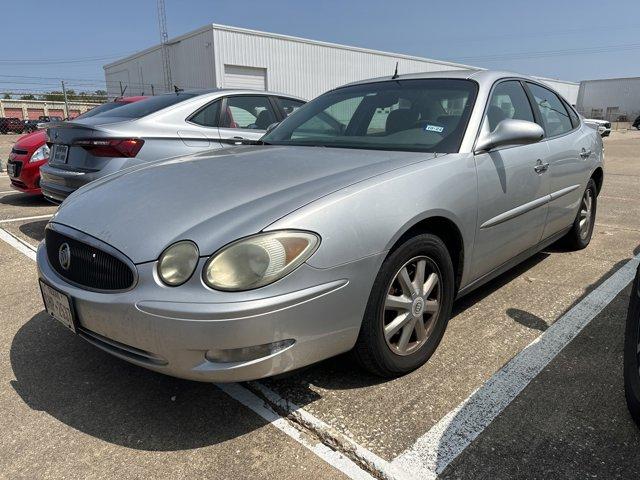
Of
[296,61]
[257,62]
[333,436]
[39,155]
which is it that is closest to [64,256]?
[333,436]

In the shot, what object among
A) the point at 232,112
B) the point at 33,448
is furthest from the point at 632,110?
the point at 33,448

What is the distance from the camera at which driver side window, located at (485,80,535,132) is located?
2979 millimetres

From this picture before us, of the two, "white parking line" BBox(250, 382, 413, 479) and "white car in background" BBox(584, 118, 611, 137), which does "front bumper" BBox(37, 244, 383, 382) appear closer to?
"white parking line" BBox(250, 382, 413, 479)

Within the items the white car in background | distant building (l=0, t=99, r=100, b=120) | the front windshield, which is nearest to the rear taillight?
the front windshield

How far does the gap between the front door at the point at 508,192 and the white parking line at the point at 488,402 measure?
514 millimetres

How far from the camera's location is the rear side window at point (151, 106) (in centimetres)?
486

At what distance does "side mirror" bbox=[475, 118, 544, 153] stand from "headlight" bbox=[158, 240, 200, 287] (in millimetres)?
1642

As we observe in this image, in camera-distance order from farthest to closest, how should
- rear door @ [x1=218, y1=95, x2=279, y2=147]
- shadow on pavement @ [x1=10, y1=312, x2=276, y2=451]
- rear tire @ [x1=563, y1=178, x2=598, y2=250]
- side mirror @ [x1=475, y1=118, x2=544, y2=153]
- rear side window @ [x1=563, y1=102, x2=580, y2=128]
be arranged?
1. rear door @ [x1=218, y1=95, x2=279, y2=147]
2. rear tire @ [x1=563, y1=178, x2=598, y2=250]
3. rear side window @ [x1=563, y1=102, x2=580, y2=128]
4. side mirror @ [x1=475, y1=118, x2=544, y2=153]
5. shadow on pavement @ [x1=10, y1=312, x2=276, y2=451]

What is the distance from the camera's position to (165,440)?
2021mm

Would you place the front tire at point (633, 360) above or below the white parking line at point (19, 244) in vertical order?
above

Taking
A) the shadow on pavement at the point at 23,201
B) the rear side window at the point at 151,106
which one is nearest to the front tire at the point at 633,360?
the rear side window at the point at 151,106

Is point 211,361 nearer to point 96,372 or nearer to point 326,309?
point 326,309

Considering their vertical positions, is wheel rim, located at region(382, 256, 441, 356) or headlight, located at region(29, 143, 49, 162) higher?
headlight, located at region(29, 143, 49, 162)

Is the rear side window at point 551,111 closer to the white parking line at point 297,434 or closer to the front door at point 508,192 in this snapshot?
the front door at point 508,192
